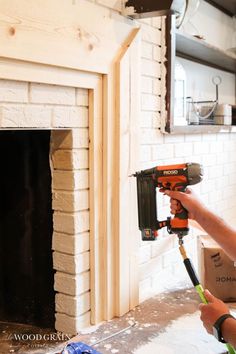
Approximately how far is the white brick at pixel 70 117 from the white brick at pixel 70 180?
0.62ft

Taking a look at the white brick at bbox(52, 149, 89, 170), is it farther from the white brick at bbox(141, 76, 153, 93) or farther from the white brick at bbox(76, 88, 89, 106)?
the white brick at bbox(141, 76, 153, 93)

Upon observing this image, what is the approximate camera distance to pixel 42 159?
1.73 metres

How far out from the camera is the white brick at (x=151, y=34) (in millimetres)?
1930

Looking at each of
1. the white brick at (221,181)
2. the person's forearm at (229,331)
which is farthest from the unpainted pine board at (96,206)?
the white brick at (221,181)

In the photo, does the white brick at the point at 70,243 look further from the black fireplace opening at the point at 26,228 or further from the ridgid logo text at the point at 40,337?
the ridgid logo text at the point at 40,337

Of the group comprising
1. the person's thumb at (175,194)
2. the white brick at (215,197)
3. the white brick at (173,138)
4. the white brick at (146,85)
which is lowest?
the white brick at (215,197)

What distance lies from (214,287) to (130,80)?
3.54 feet

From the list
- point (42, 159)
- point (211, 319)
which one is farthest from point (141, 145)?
point (211, 319)

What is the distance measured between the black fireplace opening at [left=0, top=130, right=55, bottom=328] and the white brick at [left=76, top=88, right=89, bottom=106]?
0.64ft

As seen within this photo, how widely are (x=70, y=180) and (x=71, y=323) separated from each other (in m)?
0.60

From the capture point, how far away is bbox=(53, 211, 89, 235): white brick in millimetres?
1652

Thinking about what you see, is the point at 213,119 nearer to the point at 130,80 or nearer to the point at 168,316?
the point at 130,80

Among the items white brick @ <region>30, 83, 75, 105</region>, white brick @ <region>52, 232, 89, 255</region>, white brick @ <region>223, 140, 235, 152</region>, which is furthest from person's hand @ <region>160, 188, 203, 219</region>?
white brick @ <region>223, 140, 235, 152</region>

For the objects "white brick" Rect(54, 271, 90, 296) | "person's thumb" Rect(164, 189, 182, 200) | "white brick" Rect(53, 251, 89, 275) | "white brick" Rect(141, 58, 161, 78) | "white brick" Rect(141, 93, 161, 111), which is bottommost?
"white brick" Rect(54, 271, 90, 296)
